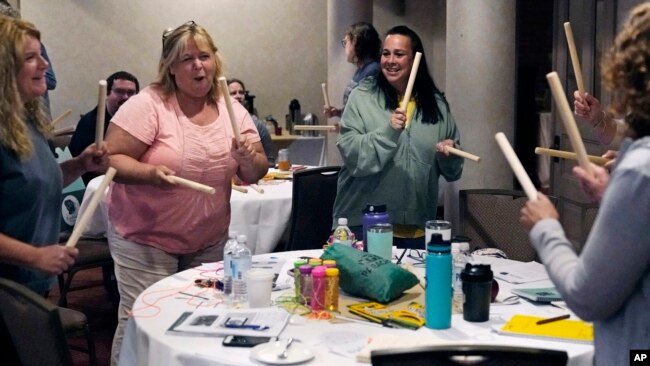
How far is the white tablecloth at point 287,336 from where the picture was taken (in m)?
2.01

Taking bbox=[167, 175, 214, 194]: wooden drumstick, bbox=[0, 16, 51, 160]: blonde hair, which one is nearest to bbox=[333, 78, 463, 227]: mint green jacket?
bbox=[167, 175, 214, 194]: wooden drumstick

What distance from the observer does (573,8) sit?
5.62 meters

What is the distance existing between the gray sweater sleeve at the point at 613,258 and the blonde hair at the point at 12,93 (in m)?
1.51

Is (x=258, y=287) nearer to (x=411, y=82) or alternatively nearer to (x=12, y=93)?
(x=12, y=93)

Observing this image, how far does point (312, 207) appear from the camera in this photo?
13.8ft

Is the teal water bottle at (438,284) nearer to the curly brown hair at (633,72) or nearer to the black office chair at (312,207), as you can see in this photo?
the curly brown hair at (633,72)

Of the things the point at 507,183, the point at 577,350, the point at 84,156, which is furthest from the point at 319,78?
the point at 577,350

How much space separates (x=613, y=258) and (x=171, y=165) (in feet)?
6.01

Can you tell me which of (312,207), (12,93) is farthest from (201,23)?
(12,93)

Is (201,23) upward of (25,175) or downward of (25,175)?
upward

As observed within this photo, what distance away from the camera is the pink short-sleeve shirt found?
9.71 feet

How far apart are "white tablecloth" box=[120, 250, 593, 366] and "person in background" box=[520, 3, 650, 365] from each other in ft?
1.51

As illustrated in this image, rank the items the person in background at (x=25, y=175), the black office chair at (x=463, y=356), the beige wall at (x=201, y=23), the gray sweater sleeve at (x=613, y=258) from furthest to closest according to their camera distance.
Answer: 1. the beige wall at (x=201, y=23)
2. the person in background at (x=25, y=175)
3. the black office chair at (x=463, y=356)
4. the gray sweater sleeve at (x=613, y=258)

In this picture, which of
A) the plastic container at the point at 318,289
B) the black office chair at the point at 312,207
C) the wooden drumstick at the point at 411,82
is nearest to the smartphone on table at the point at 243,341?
the plastic container at the point at 318,289
